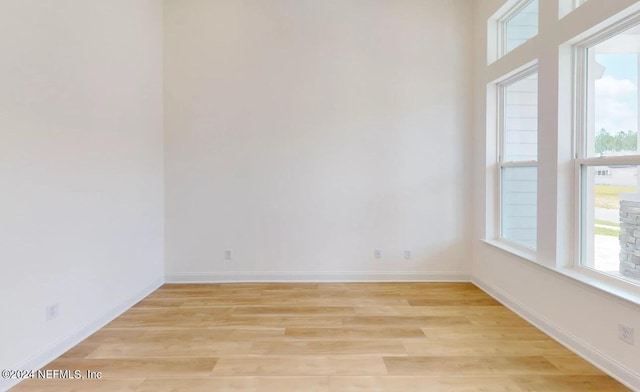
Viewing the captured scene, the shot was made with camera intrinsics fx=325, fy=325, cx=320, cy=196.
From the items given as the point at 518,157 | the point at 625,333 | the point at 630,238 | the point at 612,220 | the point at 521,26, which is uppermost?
the point at 521,26

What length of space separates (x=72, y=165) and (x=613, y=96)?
4117 millimetres

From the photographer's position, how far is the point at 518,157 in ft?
11.4

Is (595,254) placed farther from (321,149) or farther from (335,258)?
(321,149)

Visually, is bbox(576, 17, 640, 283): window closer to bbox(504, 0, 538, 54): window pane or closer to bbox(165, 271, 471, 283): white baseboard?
bbox(504, 0, 538, 54): window pane

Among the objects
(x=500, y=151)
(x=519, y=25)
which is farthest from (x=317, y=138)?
(x=519, y=25)

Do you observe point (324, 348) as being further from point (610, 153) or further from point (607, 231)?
point (610, 153)

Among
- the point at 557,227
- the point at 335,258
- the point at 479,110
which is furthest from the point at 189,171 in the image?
the point at 557,227

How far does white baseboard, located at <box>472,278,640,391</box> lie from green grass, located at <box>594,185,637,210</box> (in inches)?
40.2

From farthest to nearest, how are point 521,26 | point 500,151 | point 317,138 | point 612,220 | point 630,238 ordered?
1. point 317,138
2. point 500,151
3. point 521,26
4. point 612,220
5. point 630,238

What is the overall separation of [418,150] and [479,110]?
0.84m

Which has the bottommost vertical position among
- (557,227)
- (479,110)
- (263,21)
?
(557,227)

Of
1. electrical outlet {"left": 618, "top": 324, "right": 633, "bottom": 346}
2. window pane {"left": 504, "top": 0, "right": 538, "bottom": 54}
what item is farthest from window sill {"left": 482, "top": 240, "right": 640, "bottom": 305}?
window pane {"left": 504, "top": 0, "right": 538, "bottom": 54}

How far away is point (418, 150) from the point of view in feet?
13.4

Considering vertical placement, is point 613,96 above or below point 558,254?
above
